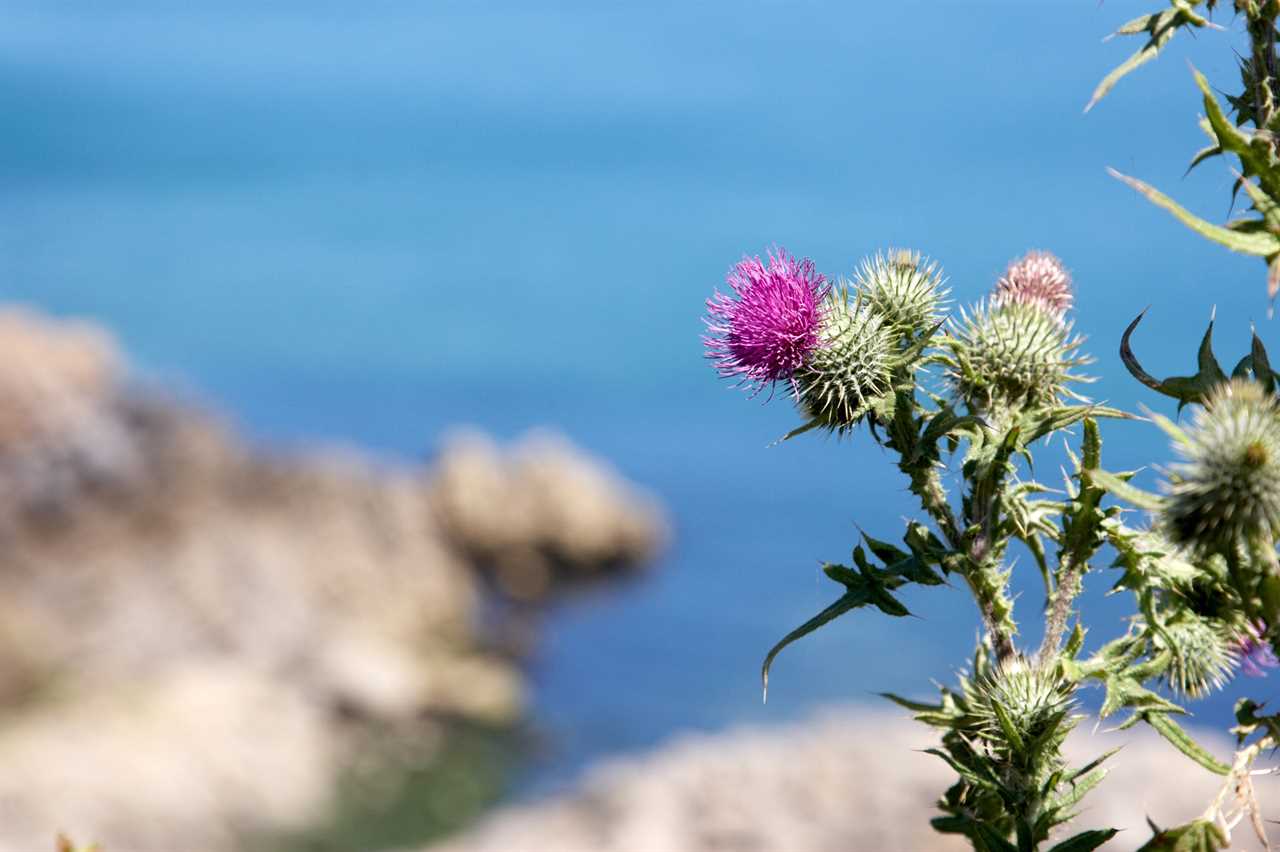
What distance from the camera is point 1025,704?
266 centimetres

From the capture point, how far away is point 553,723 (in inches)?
729

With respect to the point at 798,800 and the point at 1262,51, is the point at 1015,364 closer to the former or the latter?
the point at 1262,51

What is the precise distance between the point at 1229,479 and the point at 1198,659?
1020 millimetres

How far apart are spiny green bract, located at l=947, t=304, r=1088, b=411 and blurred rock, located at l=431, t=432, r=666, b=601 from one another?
19.7m

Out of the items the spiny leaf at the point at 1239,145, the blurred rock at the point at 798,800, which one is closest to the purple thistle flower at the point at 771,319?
the spiny leaf at the point at 1239,145

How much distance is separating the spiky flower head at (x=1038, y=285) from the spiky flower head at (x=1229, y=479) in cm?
75

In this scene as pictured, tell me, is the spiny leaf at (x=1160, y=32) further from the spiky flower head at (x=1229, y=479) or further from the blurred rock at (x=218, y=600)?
the blurred rock at (x=218, y=600)

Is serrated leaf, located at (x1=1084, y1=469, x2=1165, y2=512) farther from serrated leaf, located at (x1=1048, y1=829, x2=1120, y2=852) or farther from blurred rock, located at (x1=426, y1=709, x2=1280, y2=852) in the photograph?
blurred rock, located at (x1=426, y1=709, x2=1280, y2=852)

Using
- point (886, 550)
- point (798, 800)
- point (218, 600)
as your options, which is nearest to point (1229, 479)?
point (886, 550)

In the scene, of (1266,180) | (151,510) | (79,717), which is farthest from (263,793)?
(1266,180)

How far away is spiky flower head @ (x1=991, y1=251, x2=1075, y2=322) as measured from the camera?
3094mm

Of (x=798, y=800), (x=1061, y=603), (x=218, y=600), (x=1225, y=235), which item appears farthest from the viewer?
(x=218, y=600)

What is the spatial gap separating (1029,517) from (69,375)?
20682 millimetres

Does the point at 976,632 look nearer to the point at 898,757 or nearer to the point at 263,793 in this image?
the point at 898,757
